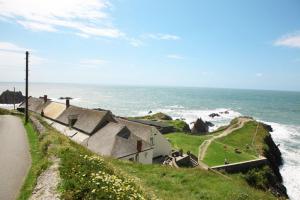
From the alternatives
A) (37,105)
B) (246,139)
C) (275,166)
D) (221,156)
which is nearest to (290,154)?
(246,139)

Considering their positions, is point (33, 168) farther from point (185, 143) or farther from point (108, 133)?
point (185, 143)

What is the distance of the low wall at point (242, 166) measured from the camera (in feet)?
126

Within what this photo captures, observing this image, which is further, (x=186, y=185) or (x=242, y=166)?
(x=242, y=166)

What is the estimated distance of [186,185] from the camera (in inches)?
776

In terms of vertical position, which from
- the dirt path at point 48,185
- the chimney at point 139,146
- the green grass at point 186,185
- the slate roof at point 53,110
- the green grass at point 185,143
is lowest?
the green grass at point 185,143

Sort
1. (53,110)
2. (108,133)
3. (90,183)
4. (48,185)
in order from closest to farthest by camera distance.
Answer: (90,183), (48,185), (108,133), (53,110)

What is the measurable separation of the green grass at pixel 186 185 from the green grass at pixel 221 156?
19067 mm

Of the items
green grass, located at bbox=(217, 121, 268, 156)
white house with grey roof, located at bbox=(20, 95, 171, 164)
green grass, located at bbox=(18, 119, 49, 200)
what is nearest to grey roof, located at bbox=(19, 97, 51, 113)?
white house with grey roof, located at bbox=(20, 95, 171, 164)

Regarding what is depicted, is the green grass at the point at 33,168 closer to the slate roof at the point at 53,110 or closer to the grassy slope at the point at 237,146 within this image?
the slate roof at the point at 53,110

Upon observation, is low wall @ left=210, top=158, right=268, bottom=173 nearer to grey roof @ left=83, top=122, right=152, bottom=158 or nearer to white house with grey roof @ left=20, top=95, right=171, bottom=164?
white house with grey roof @ left=20, top=95, right=171, bottom=164

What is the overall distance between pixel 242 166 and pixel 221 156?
4.30 meters

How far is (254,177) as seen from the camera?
128 ft

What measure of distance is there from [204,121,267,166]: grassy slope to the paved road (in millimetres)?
26840

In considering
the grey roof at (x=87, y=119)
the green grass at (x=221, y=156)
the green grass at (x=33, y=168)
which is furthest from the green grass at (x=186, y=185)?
the green grass at (x=221, y=156)
